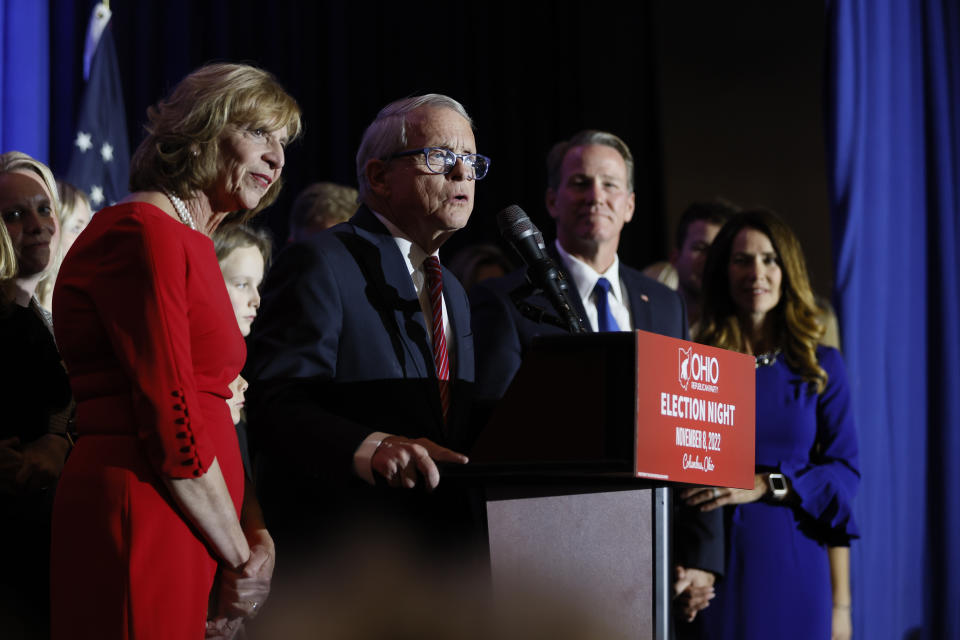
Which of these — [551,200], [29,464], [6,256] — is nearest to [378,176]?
[6,256]

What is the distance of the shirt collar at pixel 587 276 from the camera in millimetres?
3070

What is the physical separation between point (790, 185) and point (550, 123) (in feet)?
4.30

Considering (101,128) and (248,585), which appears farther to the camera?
(101,128)

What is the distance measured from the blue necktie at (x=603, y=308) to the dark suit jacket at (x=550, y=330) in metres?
0.06

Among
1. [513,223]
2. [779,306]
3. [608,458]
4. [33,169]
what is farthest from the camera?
[779,306]

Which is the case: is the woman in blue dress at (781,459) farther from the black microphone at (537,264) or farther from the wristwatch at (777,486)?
the black microphone at (537,264)

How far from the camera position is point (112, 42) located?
4.49 m

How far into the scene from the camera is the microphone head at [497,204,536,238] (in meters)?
2.07

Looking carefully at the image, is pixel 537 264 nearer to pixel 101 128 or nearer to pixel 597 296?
pixel 597 296

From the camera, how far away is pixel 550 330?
2.88 meters

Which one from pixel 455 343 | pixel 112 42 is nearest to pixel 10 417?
pixel 455 343

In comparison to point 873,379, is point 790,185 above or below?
above

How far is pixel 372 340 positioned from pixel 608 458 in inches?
27.8

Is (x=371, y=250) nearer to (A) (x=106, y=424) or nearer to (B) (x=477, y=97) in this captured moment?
(A) (x=106, y=424)
